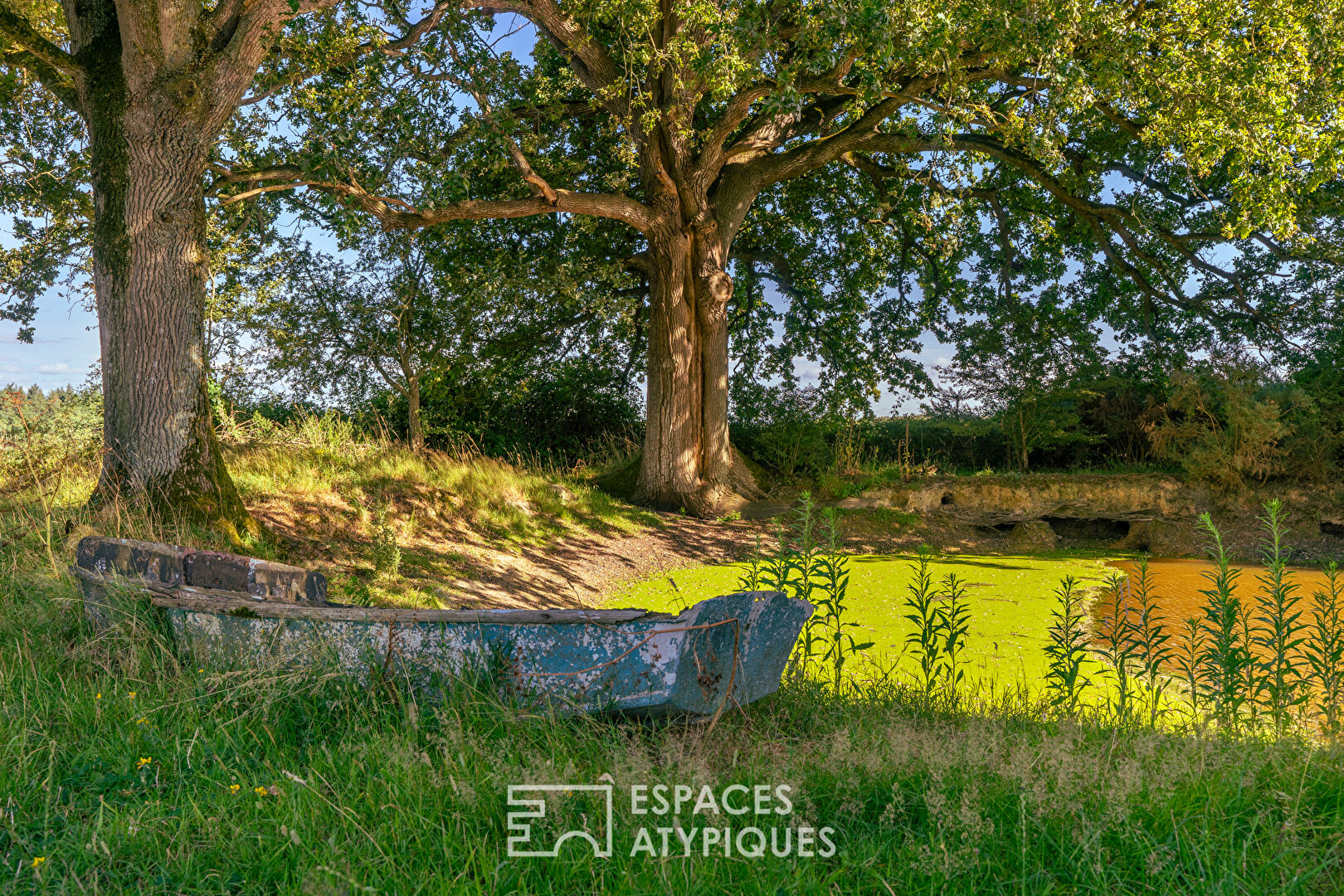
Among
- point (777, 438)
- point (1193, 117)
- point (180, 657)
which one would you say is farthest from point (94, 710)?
point (777, 438)

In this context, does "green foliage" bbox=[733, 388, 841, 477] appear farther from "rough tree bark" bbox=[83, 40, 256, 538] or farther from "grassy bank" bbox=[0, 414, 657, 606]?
"rough tree bark" bbox=[83, 40, 256, 538]

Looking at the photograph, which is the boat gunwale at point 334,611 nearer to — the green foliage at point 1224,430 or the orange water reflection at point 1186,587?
the orange water reflection at point 1186,587

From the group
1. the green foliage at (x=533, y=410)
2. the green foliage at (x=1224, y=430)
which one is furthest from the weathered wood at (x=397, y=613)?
the green foliage at (x=1224, y=430)

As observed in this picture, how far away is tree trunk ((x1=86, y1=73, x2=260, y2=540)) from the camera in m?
6.74

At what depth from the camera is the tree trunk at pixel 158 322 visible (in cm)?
674

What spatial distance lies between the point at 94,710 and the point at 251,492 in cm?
498

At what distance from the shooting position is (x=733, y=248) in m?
14.8

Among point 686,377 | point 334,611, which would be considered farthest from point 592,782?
point 686,377

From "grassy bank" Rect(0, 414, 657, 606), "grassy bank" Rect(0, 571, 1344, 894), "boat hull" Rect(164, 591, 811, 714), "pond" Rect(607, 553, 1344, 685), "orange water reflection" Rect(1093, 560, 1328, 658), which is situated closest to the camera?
"grassy bank" Rect(0, 571, 1344, 894)

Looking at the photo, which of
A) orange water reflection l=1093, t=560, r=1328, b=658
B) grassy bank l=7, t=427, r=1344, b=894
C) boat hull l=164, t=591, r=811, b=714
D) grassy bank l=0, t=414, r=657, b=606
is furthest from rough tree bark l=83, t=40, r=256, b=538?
orange water reflection l=1093, t=560, r=1328, b=658

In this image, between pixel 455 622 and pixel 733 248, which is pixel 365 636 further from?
pixel 733 248

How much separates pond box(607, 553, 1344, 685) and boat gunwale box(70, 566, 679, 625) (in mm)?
2187

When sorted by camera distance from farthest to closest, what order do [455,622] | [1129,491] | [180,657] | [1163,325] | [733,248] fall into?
[733,248] → [1163,325] → [1129,491] → [180,657] → [455,622]

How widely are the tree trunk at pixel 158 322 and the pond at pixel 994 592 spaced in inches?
159
